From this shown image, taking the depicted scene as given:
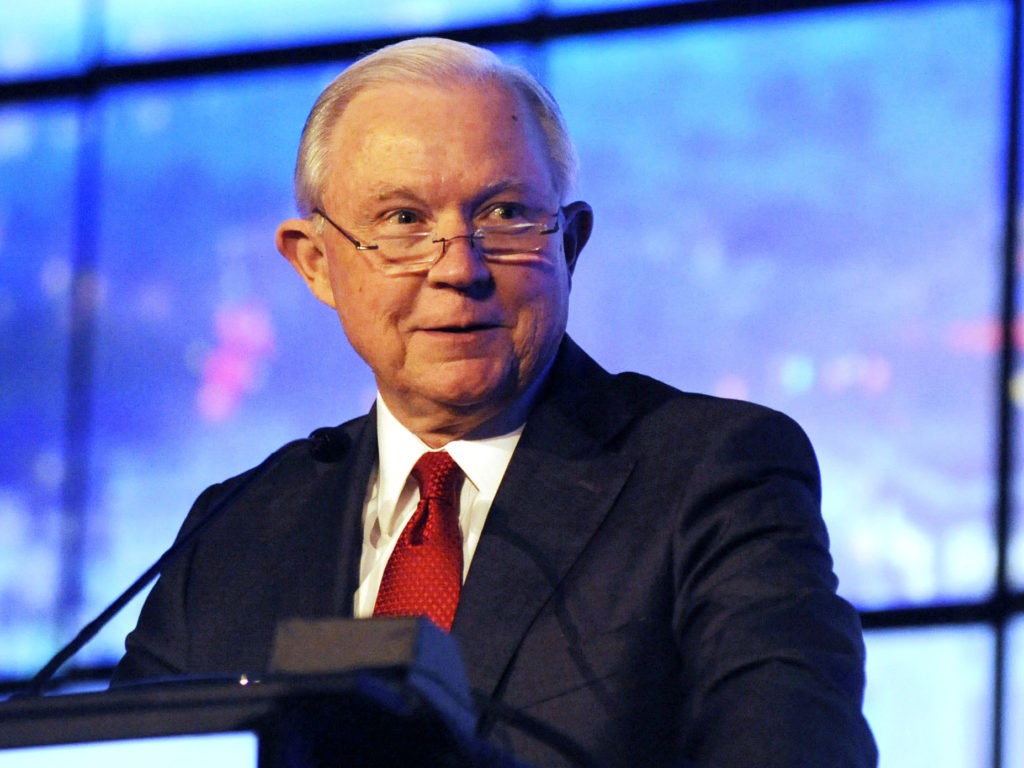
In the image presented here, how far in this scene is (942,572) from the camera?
3318 millimetres

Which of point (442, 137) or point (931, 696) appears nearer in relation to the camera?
point (442, 137)

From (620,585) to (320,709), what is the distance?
77cm

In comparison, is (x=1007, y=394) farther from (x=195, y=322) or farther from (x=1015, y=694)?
(x=195, y=322)

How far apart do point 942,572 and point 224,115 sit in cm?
199

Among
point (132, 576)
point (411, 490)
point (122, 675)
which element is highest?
point (411, 490)

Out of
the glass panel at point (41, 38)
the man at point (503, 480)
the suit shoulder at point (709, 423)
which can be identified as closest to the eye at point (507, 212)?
the man at point (503, 480)

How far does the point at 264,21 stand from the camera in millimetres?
4109

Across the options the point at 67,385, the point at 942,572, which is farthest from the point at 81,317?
the point at 942,572

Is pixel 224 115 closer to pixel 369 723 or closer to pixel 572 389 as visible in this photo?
pixel 572 389

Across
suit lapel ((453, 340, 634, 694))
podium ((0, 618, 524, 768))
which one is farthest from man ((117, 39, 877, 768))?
podium ((0, 618, 524, 768))

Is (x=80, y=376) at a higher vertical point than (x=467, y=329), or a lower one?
lower

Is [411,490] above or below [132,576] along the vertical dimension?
above

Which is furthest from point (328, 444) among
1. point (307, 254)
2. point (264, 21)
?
point (264, 21)

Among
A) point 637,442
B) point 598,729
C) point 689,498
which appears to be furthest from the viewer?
point 637,442
